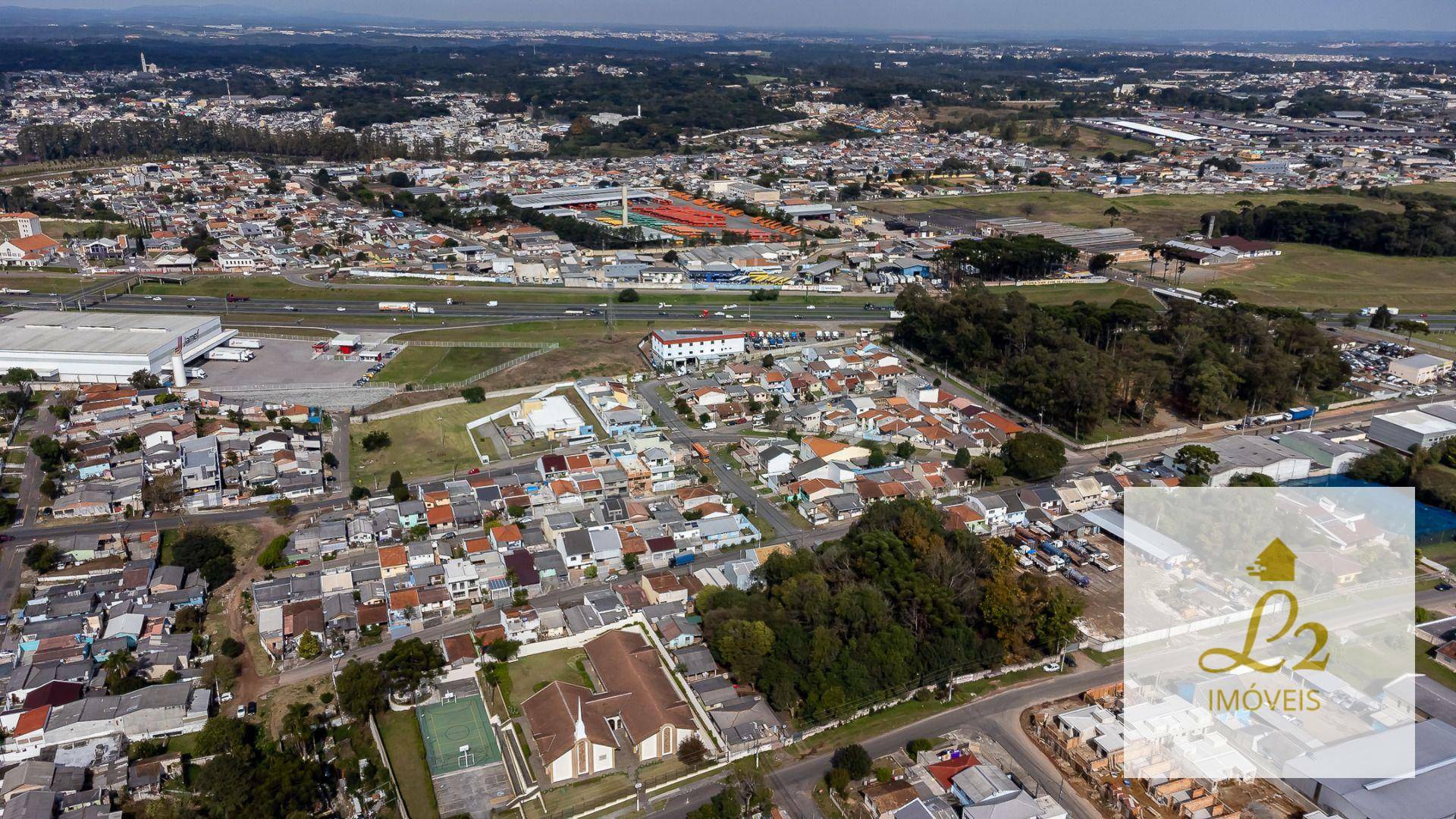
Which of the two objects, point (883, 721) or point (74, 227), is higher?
point (74, 227)

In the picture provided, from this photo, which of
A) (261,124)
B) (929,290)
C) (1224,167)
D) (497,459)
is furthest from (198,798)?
(261,124)

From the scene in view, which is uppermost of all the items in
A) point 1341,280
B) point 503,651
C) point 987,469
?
A: point 1341,280

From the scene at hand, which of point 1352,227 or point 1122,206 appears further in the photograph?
point 1122,206

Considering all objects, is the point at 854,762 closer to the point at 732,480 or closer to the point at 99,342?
the point at 732,480

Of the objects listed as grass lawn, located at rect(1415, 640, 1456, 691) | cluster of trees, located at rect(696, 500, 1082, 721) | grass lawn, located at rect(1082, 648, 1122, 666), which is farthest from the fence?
grass lawn, located at rect(1415, 640, 1456, 691)

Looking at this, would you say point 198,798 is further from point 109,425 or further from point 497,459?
point 109,425

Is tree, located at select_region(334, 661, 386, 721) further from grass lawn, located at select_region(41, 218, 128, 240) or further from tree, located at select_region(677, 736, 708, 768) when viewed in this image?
grass lawn, located at select_region(41, 218, 128, 240)

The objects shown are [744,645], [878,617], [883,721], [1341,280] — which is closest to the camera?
[883,721]

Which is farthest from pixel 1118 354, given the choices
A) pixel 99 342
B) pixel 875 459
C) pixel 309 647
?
pixel 99 342

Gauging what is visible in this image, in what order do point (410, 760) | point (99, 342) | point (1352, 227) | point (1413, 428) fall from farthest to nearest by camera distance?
point (1352, 227) < point (99, 342) < point (1413, 428) < point (410, 760)
